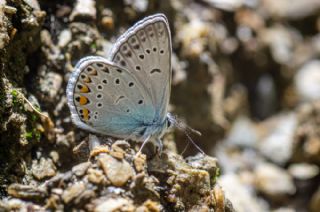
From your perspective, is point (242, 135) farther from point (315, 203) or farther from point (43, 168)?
point (43, 168)

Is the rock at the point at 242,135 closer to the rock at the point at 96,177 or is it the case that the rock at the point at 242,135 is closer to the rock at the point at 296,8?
the rock at the point at 296,8

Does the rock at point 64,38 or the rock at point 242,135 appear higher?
the rock at point 242,135

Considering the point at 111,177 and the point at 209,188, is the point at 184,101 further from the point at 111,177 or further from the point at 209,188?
the point at 111,177

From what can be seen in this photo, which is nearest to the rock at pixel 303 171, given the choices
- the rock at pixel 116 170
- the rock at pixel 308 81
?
the rock at pixel 308 81

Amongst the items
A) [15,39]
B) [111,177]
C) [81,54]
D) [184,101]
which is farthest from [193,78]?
[111,177]

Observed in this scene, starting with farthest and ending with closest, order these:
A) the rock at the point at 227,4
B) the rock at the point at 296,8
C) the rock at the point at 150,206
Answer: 1. the rock at the point at 296,8
2. the rock at the point at 227,4
3. the rock at the point at 150,206

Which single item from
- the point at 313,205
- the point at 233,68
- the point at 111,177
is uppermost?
the point at 233,68

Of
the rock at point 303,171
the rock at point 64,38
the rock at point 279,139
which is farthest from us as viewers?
the rock at point 279,139
